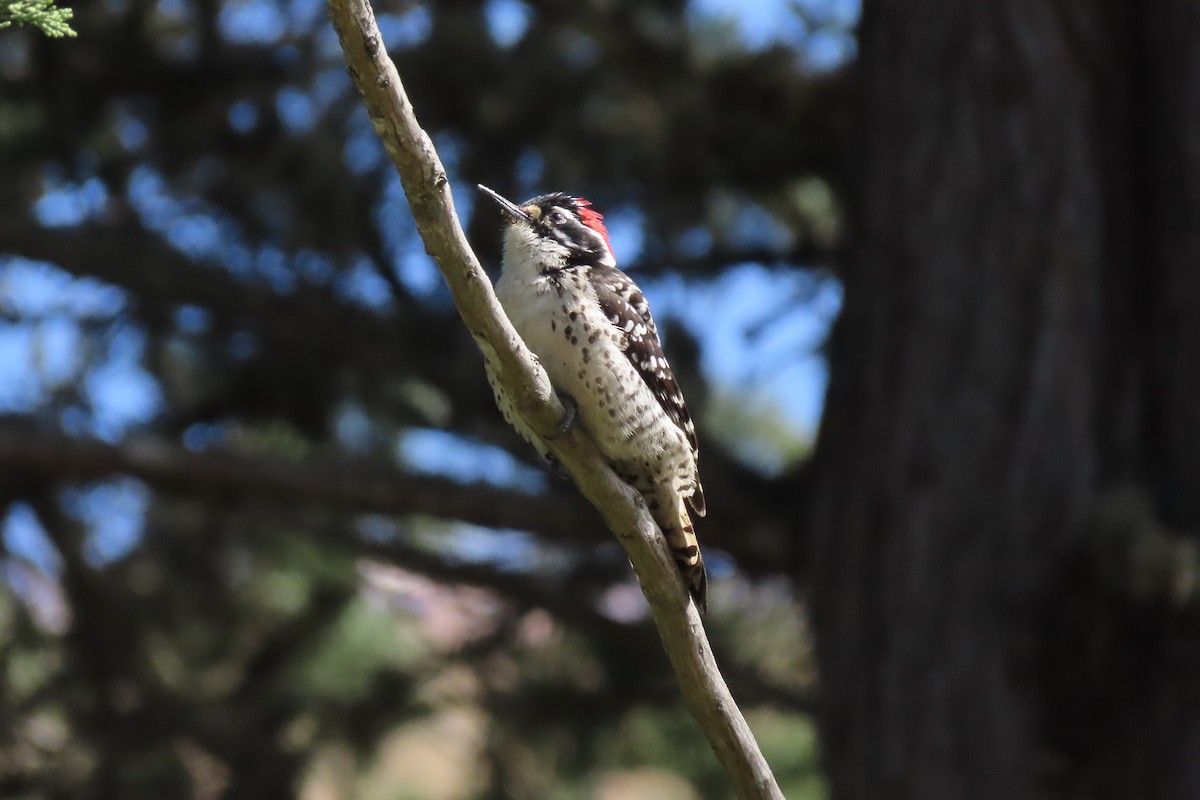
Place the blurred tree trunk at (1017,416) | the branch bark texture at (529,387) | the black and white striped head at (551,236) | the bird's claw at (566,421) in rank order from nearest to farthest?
1. the branch bark texture at (529,387)
2. the bird's claw at (566,421)
3. the black and white striped head at (551,236)
4. the blurred tree trunk at (1017,416)

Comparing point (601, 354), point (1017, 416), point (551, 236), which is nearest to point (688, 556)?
point (601, 354)

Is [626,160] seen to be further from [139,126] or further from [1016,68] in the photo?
[139,126]

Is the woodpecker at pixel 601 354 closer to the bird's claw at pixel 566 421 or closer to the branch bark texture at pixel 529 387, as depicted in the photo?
the bird's claw at pixel 566 421

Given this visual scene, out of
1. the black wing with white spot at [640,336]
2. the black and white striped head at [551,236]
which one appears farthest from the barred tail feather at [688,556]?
the black and white striped head at [551,236]

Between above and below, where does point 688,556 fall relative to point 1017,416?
below

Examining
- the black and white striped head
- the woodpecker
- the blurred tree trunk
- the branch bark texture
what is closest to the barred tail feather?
the woodpecker

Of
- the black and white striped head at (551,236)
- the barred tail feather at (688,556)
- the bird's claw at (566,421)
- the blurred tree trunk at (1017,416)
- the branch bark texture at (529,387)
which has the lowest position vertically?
the branch bark texture at (529,387)

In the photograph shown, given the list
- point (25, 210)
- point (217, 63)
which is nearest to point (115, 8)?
point (217, 63)

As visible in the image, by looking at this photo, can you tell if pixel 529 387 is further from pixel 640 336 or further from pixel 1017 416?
pixel 1017 416
